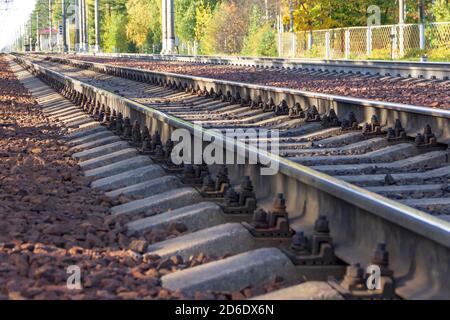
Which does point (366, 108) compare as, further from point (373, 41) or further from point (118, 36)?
point (118, 36)

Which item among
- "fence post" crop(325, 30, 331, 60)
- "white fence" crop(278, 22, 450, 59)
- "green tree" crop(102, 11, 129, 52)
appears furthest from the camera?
"green tree" crop(102, 11, 129, 52)

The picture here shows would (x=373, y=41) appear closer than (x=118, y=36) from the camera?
Yes

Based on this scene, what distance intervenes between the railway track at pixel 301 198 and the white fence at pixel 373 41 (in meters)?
28.2

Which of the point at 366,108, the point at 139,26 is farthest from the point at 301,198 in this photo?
the point at 139,26

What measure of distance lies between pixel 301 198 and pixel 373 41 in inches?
1544

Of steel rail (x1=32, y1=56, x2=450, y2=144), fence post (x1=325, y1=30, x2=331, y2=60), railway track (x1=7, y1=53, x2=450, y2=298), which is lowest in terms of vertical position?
railway track (x1=7, y1=53, x2=450, y2=298)

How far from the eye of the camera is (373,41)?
43.9m

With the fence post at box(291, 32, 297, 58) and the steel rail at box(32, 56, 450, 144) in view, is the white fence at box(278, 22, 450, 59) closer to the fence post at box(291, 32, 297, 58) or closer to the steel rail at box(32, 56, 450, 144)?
the fence post at box(291, 32, 297, 58)

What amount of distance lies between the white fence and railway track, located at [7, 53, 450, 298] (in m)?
28.2

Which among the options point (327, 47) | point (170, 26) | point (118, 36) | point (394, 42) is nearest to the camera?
point (394, 42)

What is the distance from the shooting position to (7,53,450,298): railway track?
427 centimetres

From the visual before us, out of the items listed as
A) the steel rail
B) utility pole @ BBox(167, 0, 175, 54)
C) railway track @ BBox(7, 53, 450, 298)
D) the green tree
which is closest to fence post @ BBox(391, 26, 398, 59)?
utility pole @ BBox(167, 0, 175, 54)

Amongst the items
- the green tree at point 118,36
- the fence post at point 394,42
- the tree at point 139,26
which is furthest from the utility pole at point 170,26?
the green tree at point 118,36
